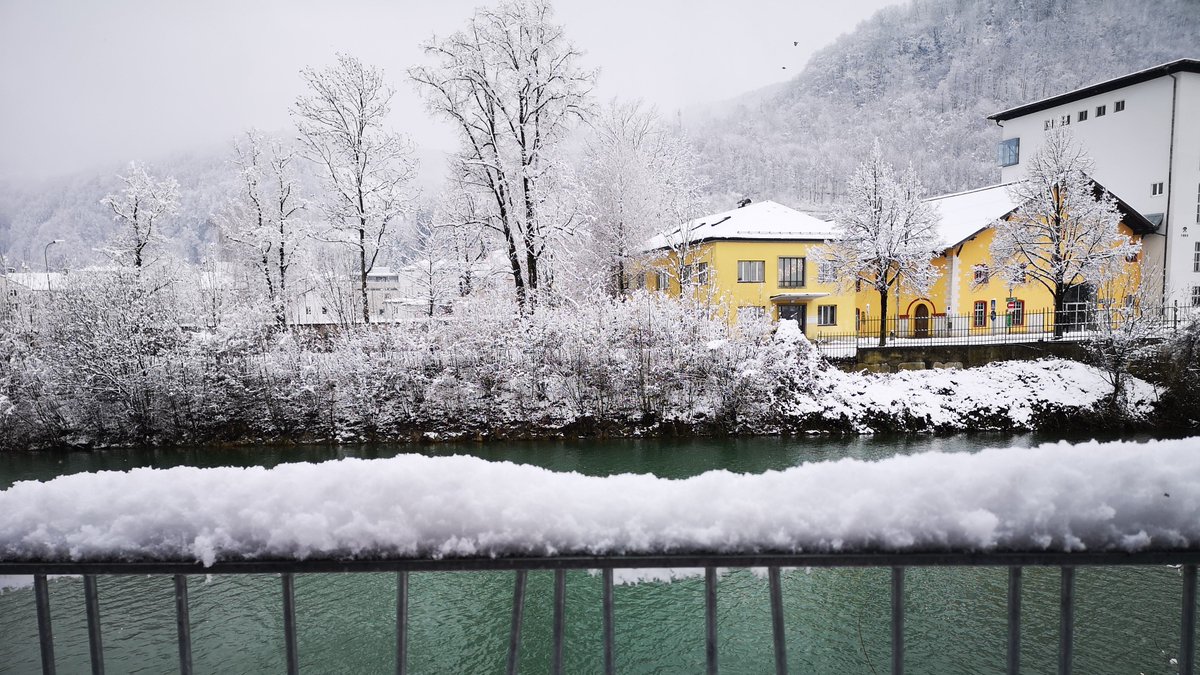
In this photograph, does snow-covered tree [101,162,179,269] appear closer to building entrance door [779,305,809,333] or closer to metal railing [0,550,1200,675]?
metal railing [0,550,1200,675]

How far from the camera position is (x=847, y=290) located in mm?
34312

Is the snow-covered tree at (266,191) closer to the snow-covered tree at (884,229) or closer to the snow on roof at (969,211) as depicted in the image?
the snow-covered tree at (884,229)

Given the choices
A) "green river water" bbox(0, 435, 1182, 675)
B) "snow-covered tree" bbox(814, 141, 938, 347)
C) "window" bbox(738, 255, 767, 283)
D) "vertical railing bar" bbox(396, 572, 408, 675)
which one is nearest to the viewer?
"vertical railing bar" bbox(396, 572, 408, 675)

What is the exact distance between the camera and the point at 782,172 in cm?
11538

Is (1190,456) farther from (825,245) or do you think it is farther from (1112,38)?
(1112,38)

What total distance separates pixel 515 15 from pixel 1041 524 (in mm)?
27108

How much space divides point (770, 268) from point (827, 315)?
204 inches

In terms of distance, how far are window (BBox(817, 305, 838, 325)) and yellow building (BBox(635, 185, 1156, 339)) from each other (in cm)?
6

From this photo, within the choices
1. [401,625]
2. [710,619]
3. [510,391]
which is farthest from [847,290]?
[401,625]

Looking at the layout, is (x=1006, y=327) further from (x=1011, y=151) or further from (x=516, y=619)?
(x=516, y=619)

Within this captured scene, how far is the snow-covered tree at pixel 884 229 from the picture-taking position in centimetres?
2964

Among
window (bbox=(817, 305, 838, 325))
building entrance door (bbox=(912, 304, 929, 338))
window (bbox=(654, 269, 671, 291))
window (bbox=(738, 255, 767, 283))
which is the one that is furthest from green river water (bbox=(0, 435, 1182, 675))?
building entrance door (bbox=(912, 304, 929, 338))

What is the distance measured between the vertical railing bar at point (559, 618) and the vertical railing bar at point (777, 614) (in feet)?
1.63

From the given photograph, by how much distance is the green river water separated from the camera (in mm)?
7043
